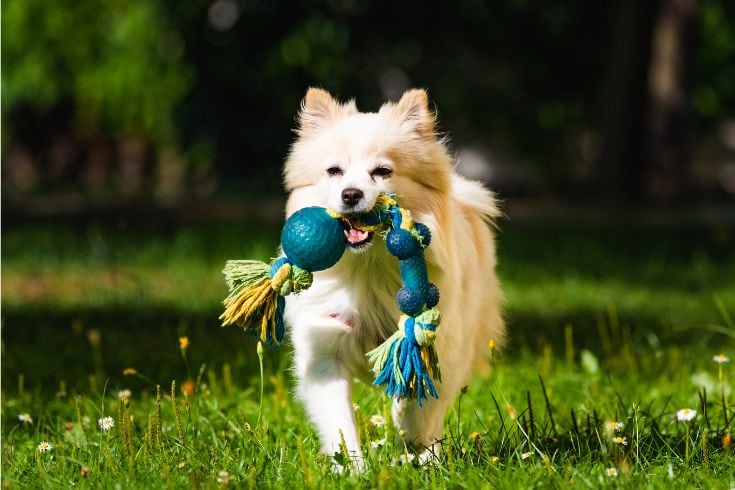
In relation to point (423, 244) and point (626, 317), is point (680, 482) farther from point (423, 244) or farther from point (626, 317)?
point (626, 317)

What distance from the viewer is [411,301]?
3221 mm

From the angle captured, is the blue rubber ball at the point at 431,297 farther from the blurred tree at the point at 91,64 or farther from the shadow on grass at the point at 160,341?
the blurred tree at the point at 91,64

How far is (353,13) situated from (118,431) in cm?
1412

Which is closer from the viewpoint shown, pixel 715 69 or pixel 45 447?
pixel 45 447

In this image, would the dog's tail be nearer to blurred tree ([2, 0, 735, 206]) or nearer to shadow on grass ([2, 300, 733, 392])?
shadow on grass ([2, 300, 733, 392])

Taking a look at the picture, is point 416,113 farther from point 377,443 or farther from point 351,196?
point 377,443

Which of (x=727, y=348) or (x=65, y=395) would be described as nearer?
(x=65, y=395)

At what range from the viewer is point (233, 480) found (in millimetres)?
3107

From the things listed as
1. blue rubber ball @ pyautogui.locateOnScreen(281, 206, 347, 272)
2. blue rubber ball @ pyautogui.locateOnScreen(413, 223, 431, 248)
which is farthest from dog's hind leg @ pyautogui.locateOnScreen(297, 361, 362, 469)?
blue rubber ball @ pyautogui.locateOnScreen(413, 223, 431, 248)

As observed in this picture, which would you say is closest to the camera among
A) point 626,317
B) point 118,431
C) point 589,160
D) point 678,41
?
point 118,431

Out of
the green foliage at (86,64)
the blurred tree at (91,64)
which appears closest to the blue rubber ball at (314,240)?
the blurred tree at (91,64)

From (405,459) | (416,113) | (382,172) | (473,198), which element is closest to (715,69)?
(473,198)

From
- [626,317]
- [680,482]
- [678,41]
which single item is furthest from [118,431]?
[678,41]

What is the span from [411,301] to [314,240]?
367mm
